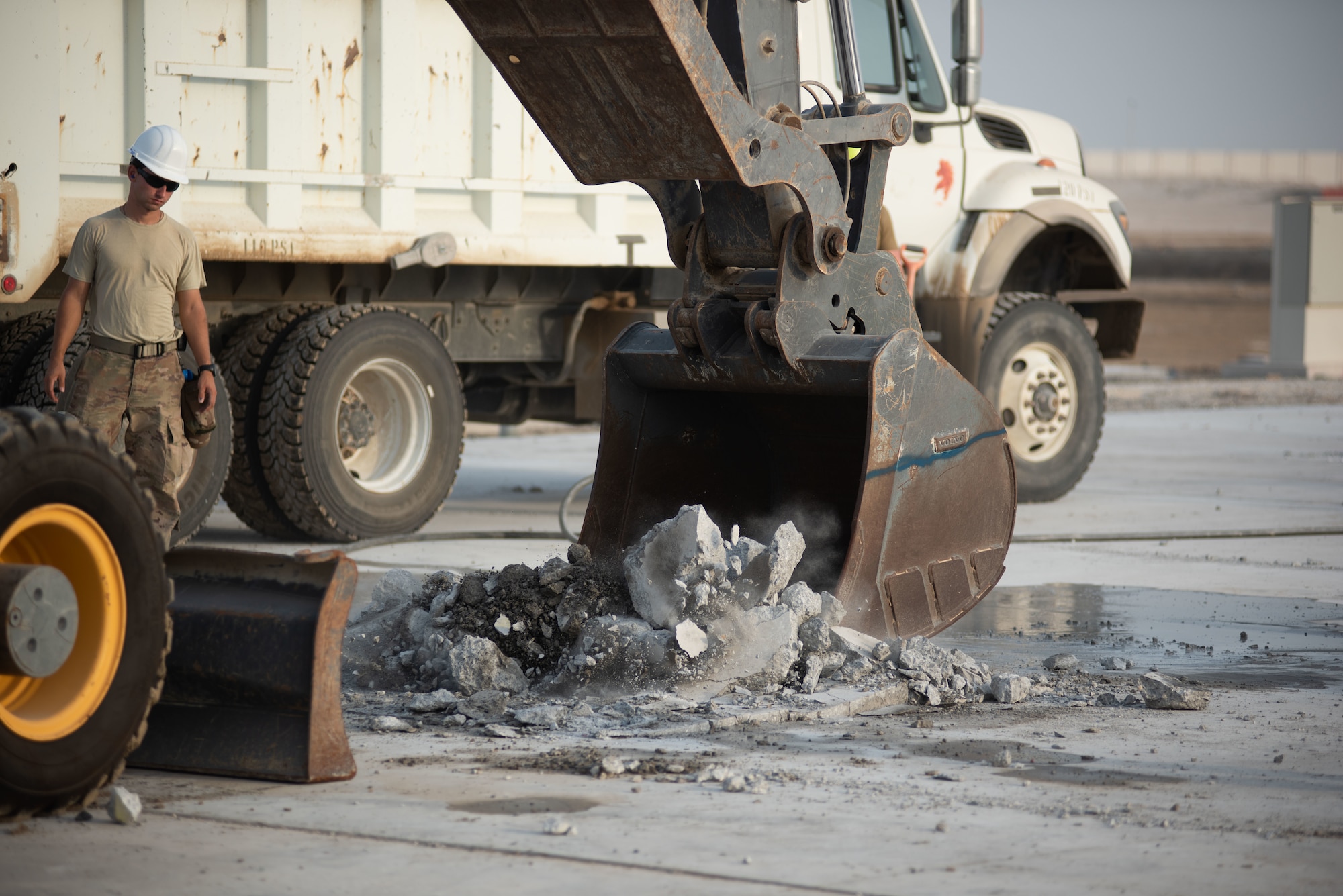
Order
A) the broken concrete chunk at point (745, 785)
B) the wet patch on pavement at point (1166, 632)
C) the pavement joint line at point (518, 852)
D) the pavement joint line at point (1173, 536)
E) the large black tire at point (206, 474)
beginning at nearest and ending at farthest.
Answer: the pavement joint line at point (518, 852)
the broken concrete chunk at point (745, 785)
the wet patch on pavement at point (1166, 632)
the large black tire at point (206, 474)
the pavement joint line at point (1173, 536)

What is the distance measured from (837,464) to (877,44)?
4620 mm

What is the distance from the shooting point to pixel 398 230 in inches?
352

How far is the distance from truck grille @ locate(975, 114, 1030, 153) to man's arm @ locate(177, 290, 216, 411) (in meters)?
6.51

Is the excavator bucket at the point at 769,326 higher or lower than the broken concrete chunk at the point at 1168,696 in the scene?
higher

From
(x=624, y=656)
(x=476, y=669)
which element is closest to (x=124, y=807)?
(x=476, y=669)

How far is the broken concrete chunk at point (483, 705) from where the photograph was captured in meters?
5.30

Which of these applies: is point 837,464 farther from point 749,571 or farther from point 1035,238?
point 1035,238

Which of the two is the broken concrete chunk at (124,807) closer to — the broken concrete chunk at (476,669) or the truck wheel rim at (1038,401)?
the broken concrete chunk at (476,669)

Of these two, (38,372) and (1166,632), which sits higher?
(38,372)

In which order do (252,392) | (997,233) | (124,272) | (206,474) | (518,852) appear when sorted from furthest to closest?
(997,233) → (252,392) → (206,474) → (124,272) → (518,852)

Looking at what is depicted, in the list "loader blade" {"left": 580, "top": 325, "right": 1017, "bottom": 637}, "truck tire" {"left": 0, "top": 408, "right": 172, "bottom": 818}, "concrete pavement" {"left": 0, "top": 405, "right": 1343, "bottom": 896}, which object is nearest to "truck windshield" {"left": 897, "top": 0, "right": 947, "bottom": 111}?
"loader blade" {"left": 580, "top": 325, "right": 1017, "bottom": 637}

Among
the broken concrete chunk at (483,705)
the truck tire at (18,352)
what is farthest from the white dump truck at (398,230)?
the broken concrete chunk at (483,705)

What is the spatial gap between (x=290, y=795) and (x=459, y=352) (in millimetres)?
5570

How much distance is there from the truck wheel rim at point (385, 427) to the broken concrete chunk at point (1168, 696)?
4.84 metres
